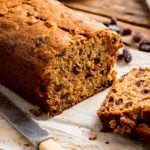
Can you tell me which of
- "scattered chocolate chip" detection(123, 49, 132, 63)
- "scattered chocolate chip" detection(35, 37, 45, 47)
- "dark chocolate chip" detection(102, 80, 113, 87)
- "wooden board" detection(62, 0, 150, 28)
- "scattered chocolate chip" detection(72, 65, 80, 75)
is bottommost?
"dark chocolate chip" detection(102, 80, 113, 87)

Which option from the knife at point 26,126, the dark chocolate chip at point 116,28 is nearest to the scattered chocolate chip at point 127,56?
the dark chocolate chip at point 116,28

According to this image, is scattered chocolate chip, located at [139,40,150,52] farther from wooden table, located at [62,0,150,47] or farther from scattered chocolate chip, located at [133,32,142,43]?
wooden table, located at [62,0,150,47]

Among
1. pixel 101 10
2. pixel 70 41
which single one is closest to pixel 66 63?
pixel 70 41

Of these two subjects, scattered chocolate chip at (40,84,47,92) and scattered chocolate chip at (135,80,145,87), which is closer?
scattered chocolate chip at (40,84,47,92)

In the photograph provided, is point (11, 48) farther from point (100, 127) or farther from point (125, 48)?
point (125, 48)

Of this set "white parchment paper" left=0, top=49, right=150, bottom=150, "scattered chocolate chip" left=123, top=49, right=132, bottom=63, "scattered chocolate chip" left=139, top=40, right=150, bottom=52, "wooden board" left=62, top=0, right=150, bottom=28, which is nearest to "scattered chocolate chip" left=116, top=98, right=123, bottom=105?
"white parchment paper" left=0, top=49, right=150, bottom=150

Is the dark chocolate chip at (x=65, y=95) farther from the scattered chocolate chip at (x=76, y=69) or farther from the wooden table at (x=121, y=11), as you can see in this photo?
the wooden table at (x=121, y=11)

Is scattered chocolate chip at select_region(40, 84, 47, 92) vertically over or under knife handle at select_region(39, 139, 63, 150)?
over
